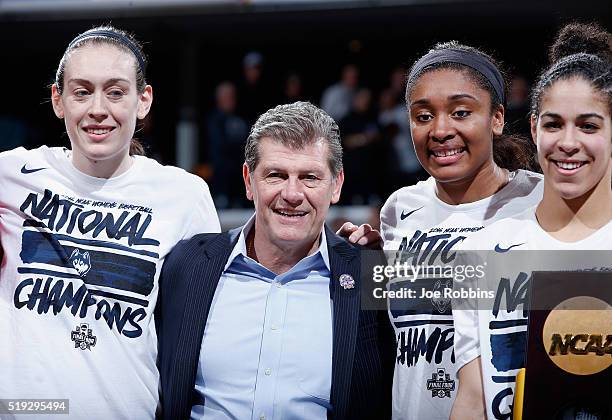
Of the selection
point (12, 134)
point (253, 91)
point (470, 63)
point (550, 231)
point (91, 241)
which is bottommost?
point (91, 241)

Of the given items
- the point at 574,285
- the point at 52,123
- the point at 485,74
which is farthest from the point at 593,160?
the point at 52,123

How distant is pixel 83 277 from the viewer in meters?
2.60

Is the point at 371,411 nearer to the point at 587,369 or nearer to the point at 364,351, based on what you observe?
the point at 364,351

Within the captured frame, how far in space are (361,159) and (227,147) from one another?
1.08 meters

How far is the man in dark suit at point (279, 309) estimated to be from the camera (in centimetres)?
245

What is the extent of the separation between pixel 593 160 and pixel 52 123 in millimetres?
6587

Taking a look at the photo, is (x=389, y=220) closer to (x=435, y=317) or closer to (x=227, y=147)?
(x=435, y=317)

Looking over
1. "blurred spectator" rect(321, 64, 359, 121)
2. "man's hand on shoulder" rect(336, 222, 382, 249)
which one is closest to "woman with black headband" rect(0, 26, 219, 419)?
"man's hand on shoulder" rect(336, 222, 382, 249)

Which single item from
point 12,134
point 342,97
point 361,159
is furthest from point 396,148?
point 12,134

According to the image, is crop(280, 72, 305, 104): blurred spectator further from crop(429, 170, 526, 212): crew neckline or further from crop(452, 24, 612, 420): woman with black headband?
crop(452, 24, 612, 420): woman with black headband

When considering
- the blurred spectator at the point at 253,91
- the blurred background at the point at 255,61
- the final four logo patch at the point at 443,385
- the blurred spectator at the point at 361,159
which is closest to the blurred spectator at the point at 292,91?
the blurred background at the point at 255,61

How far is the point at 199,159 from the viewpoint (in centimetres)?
738

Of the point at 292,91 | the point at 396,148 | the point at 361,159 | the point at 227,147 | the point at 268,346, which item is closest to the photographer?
the point at 268,346

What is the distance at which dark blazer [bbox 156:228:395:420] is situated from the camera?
2.45 metres
